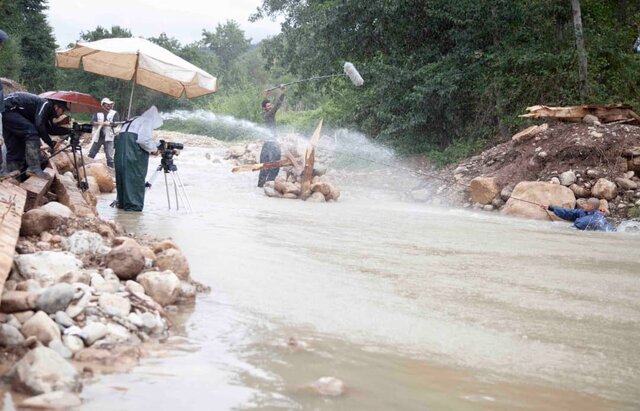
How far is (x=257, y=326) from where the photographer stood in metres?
4.79

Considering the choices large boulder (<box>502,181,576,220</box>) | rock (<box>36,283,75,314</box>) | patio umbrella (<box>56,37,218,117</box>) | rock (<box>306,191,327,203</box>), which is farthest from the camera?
rock (<box>306,191,327,203</box>)

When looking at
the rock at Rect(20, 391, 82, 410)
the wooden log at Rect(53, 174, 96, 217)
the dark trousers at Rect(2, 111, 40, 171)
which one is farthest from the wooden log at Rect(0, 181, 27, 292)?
the dark trousers at Rect(2, 111, 40, 171)

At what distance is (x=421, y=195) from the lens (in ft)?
57.1

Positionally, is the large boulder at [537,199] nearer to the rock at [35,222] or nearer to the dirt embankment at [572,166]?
the dirt embankment at [572,166]

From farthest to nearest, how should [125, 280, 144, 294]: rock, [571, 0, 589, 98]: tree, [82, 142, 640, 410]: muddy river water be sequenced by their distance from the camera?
[571, 0, 589, 98]: tree
[125, 280, 144, 294]: rock
[82, 142, 640, 410]: muddy river water

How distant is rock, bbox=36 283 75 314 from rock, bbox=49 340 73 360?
39 cm

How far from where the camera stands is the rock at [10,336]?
3.77 metres

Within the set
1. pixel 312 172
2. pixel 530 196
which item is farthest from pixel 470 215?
pixel 312 172

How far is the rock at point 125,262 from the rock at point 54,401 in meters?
2.08

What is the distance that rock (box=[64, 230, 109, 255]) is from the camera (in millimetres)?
5754

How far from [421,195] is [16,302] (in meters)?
13.9

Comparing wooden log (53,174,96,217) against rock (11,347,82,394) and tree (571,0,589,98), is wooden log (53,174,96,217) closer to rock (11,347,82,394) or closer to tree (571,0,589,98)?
rock (11,347,82,394)

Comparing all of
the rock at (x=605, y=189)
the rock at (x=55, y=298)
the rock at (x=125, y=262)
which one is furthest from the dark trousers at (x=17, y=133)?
the rock at (x=605, y=189)

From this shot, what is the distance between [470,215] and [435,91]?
7151mm
